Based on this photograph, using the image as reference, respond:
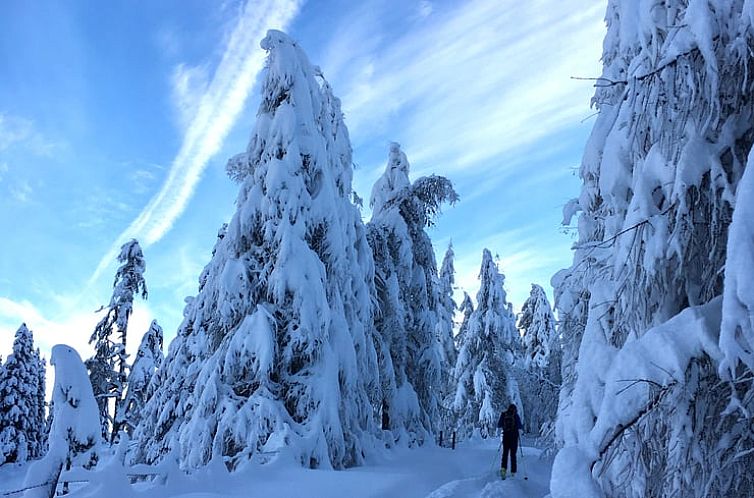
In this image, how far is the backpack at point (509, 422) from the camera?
1218 cm

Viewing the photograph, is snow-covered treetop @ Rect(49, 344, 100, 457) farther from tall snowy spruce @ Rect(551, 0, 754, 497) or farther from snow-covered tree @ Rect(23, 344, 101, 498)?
tall snowy spruce @ Rect(551, 0, 754, 497)

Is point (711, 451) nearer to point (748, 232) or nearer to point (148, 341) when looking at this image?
point (748, 232)

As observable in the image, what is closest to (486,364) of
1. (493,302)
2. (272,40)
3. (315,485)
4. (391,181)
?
(493,302)

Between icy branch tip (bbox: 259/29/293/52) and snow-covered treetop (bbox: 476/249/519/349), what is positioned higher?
icy branch tip (bbox: 259/29/293/52)

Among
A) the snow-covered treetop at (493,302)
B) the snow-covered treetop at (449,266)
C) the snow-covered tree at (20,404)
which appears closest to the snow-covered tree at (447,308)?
the snow-covered treetop at (449,266)

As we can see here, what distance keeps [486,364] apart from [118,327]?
19.4 m

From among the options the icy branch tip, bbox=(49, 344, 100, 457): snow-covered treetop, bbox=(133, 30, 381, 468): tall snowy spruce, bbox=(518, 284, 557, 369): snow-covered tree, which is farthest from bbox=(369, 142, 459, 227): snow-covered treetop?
bbox=(518, 284, 557, 369): snow-covered tree

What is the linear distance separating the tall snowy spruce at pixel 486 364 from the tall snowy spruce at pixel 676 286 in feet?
84.9

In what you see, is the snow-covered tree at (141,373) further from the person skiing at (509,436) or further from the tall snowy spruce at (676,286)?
the tall snowy spruce at (676,286)

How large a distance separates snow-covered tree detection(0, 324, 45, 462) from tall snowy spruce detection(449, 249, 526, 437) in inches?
962

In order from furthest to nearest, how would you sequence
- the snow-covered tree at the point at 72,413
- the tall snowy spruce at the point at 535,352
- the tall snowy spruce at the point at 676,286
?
the tall snowy spruce at the point at 535,352
the snow-covered tree at the point at 72,413
the tall snowy spruce at the point at 676,286


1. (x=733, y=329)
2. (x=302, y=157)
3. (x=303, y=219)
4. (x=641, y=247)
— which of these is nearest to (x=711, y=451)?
(x=733, y=329)

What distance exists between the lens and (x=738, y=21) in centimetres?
383

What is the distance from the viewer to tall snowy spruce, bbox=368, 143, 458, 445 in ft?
60.8
